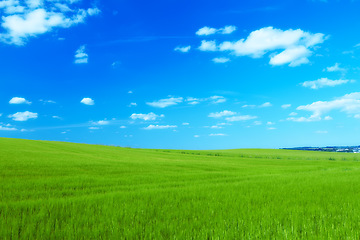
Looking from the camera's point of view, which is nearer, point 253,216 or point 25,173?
point 253,216

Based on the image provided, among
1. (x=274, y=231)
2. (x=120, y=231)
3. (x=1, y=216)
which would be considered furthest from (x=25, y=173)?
(x=274, y=231)

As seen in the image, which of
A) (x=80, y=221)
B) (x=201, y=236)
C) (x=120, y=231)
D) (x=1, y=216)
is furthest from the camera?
(x=1, y=216)

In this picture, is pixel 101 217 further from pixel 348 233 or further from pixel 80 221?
pixel 348 233

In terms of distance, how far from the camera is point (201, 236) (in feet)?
11.4

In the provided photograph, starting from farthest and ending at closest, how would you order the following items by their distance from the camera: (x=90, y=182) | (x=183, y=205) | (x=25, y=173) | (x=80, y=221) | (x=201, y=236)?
(x=25, y=173)
(x=90, y=182)
(x=183, y=205)
(x=80, y=221)
(x=201, y=236)

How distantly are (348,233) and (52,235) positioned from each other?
16.0 ft

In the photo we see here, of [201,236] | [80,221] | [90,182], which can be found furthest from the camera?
[90,182]

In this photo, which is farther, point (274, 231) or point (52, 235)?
point (274, 231)

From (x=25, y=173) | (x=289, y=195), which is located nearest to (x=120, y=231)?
(x=289, y=195)

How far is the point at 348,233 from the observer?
3.82 meters

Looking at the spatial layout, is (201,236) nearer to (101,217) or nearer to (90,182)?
(101,217)

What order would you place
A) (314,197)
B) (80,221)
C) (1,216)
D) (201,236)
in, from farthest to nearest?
(314,197) < (1,216) < (80,221) < (201,236)

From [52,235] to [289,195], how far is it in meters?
6.24

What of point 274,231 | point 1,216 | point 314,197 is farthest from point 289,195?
point 1,216
